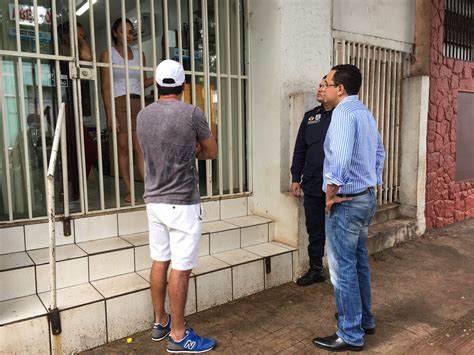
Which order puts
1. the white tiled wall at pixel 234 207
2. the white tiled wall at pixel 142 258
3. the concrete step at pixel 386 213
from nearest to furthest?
the white tiled wall at pixel 142 258 < the white tiled wall at pixel 234 207 < the concrete step at pixel 386 213

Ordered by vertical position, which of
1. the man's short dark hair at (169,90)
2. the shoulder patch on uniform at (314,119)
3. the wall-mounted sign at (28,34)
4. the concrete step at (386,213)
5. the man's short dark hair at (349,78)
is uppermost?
the wall-mounted sign at (28,34)

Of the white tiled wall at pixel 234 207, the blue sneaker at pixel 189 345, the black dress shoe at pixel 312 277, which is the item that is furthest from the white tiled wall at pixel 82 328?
the black dress shoe at pixel 312 277

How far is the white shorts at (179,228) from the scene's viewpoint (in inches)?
110

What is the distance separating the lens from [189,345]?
2936 millimetres

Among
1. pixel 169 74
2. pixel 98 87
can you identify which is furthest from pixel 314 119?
pixel 98 87

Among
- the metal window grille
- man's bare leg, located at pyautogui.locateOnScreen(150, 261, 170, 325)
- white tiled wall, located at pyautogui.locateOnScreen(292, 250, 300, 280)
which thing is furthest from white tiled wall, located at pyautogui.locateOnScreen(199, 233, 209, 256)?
the metal window grille

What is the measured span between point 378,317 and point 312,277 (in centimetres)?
82


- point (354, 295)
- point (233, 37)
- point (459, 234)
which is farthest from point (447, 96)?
point (354, 295)

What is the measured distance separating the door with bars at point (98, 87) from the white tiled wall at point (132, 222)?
5.7 inches

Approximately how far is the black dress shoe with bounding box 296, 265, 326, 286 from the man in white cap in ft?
5.07

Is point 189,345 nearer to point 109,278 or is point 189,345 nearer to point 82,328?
point 82,328

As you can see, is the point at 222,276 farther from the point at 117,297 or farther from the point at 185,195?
the point at 185,195

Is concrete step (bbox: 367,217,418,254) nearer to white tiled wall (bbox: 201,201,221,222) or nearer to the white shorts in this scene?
white tiled wall (bbox: 201,201,221,222)

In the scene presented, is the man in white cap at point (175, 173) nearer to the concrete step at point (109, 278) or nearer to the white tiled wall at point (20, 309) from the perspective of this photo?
the concrete step at point (109, 278)
